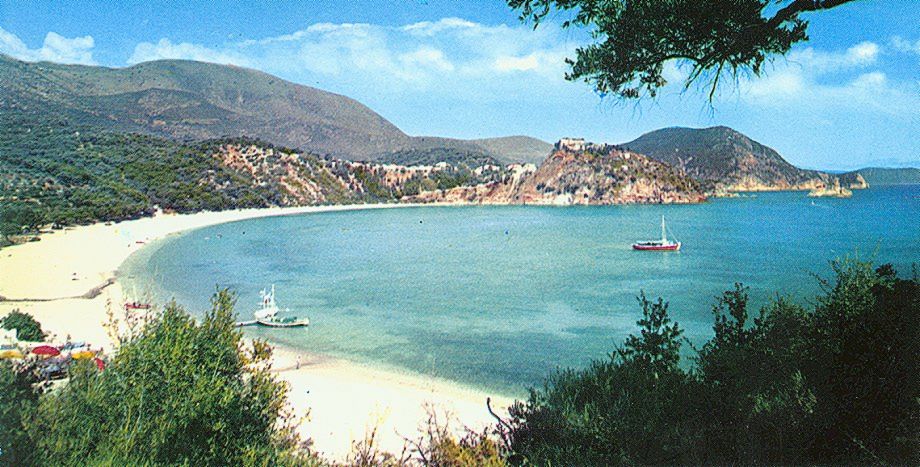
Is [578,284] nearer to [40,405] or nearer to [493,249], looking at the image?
[493,249]

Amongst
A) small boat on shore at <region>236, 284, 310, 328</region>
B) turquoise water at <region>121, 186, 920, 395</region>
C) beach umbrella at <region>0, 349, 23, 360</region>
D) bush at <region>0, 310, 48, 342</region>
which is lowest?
turquoise water at <region>121, 186, 920, 395</region>

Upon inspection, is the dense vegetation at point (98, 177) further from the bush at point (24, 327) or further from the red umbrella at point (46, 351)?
the red umbrella at point (46, 351)

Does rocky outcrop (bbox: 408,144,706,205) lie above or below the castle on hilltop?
below

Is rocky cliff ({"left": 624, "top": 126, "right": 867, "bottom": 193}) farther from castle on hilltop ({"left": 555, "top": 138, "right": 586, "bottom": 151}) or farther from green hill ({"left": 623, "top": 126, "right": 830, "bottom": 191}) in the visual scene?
castle on hilltop ({"left": 555, "top": 138, "right": 586, "bottom": 151})

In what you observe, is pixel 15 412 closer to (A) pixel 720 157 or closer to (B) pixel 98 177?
(B) pixel 98 177

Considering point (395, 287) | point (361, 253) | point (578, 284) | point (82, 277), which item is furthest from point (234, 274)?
point (578, 284)

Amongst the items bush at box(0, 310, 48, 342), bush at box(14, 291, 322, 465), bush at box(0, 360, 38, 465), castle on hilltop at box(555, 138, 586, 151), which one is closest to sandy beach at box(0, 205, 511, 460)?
bush at box(0, 310, 48, 342)

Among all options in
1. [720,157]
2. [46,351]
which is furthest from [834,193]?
[46,351]
